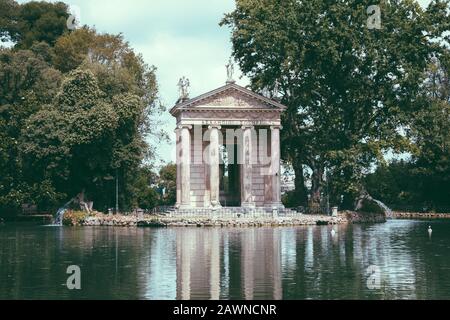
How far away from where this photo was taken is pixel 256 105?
89438mm

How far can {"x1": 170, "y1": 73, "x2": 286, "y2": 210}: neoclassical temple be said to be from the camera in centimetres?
8912

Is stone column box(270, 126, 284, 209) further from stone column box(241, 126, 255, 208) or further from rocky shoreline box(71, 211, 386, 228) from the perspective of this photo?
rocky shoreline box(71, 211, 386, 228)

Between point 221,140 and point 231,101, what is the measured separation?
24.1ft

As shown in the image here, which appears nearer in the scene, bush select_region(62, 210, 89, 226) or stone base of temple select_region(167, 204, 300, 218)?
bush select_region(62, 210, 89, 226)

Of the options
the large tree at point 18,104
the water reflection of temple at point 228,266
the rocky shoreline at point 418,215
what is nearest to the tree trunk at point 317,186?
the rocky shoreline at point 418,215

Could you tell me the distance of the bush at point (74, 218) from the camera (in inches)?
3157

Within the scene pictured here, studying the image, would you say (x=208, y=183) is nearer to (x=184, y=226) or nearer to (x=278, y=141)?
(x=278, y=141)

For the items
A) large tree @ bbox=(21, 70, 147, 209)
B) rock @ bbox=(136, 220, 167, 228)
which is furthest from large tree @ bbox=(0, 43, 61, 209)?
A: rock @ bbox=(136, 220, 167, 228)

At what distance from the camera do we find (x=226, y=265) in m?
40.1

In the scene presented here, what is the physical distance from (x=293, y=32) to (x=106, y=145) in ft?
70.5

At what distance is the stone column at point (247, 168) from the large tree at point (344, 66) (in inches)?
224

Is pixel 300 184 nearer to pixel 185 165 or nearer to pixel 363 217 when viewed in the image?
pixel 363 217

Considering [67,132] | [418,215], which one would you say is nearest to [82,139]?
[67,132]

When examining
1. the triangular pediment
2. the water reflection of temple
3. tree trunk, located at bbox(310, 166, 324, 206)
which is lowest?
the water reflection of temple
